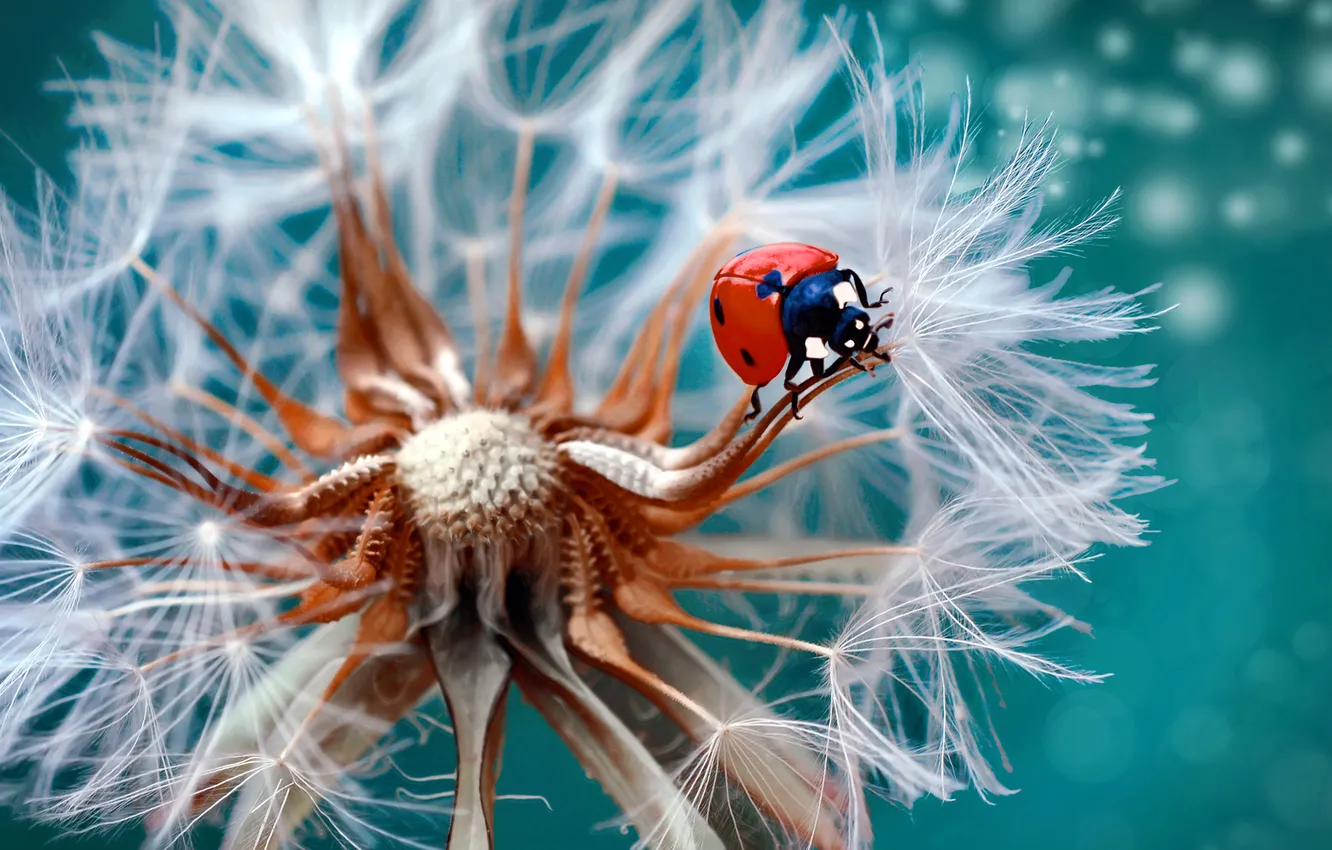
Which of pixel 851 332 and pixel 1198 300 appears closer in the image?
pixel 851 332

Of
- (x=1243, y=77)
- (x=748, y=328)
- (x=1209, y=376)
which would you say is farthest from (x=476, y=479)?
(x=1243, y=77)

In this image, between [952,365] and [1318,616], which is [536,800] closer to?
[952,365]

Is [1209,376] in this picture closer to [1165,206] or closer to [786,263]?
[1165,206]

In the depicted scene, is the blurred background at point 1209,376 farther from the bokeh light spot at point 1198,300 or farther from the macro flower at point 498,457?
the macro flower at point 498,457

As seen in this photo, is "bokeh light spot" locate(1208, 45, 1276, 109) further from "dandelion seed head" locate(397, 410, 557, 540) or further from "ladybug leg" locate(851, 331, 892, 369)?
"dandelion seed head" locate(397, 410, 557, 540)

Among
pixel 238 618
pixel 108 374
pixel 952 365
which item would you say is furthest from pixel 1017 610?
pixel 108 374

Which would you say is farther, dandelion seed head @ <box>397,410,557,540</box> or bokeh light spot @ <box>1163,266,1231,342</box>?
bokeh light spot @ <box>1163,266,1231,342</box>

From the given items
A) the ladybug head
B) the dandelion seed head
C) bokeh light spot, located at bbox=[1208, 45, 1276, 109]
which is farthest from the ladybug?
bokeh light spot, located at bbox=[1208, 45, 1276, 109]
